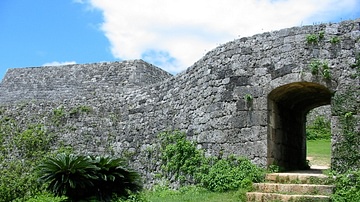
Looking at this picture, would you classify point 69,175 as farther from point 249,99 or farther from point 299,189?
point 299,189

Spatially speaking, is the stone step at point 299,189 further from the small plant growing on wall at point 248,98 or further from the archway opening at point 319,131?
the archway opening at point 319,131

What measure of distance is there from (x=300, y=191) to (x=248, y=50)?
12.4 ft

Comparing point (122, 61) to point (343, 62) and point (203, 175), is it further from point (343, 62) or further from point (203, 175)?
point (343, 62)

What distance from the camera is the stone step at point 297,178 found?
1023 cm

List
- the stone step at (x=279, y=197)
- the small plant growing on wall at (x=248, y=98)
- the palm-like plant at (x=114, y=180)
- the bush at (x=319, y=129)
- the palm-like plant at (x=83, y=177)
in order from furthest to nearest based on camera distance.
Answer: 1. the bush at (x=319, y=129)
2. the small plant growing on wall at (x=248, y=98)
3. the palm-like plant at (x=114, y=180)
4. the palm-like plant at (x=83, y=177)
5. the stone step at (x=279, y=197)

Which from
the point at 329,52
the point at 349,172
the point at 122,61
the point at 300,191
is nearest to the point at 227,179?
the point at 300,191

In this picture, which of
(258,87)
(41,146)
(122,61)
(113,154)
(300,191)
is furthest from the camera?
(122,61)

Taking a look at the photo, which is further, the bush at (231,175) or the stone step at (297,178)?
the bush at (231,175)

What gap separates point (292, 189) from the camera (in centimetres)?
998

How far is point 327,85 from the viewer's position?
35.6 ft

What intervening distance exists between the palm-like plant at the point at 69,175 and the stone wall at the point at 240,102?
3.46m

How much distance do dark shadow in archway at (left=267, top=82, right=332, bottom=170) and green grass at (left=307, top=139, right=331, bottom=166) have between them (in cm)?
254

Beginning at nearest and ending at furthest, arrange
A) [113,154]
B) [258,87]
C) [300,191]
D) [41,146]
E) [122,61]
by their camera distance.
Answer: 1. [300,191]
2. [258,87]
3. [113,154]
4. [41,146]
5. [122,61]

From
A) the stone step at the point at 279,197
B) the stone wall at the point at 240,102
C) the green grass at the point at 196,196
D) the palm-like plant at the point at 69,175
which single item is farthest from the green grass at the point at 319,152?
the palm-like plant at the point at 69,175
